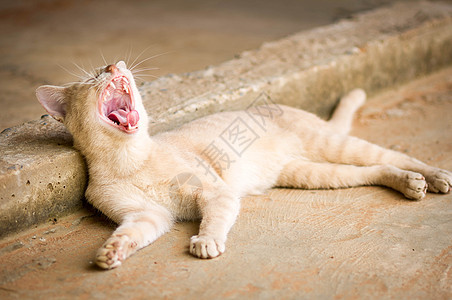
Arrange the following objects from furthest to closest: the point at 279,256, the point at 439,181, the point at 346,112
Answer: the point at 346,112
the point at 439,181
the point at 279,256

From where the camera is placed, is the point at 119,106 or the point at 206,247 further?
the point at 119,106

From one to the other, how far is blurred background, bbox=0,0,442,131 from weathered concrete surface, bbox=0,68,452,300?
6.83ft

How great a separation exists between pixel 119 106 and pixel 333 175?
1656 mm

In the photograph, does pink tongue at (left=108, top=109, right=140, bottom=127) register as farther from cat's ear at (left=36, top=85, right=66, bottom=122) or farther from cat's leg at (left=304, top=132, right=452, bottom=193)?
cat's leg at (left=304, top=132, right=452, bottom=193)

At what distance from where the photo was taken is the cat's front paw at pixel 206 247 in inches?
98.4

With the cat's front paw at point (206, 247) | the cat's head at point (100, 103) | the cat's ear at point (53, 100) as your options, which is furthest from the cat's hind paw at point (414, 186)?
the cat's ear at point (53, 100)

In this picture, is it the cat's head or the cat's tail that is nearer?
the cat's head

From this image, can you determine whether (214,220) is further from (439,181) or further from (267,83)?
(267,83)

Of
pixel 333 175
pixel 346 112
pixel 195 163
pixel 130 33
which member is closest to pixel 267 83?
pixel 346 112

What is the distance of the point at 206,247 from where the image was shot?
251cm

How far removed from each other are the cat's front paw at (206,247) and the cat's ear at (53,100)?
48.9 inches

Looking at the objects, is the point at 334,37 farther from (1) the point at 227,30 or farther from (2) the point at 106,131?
(2) the point at 106,131

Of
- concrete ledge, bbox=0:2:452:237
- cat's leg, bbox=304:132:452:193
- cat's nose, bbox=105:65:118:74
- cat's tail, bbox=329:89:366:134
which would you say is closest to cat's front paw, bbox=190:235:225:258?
concrete ledge, bbox=0:2:452:237

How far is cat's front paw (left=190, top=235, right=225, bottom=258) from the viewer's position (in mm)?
2500
